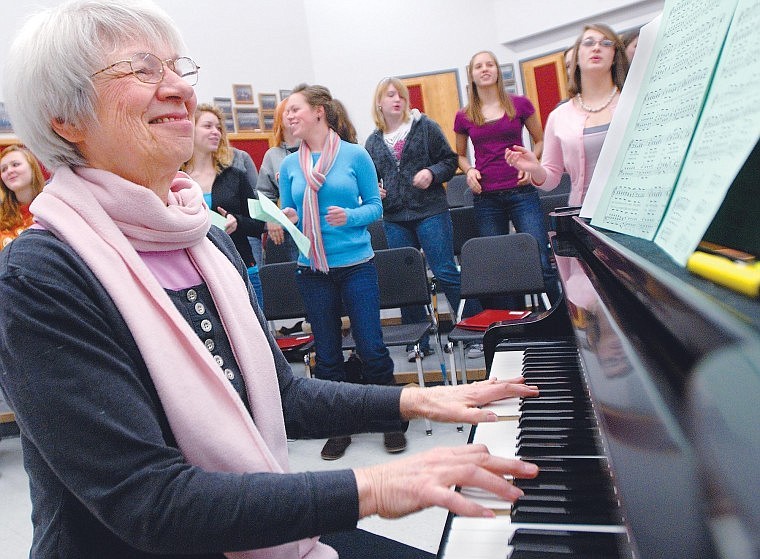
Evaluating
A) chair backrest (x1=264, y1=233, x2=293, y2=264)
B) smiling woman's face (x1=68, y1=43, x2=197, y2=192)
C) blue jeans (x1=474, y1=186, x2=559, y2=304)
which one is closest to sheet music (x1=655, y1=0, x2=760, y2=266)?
smiling woman's face (x1=68, y1=43, x2=197, y2=192)

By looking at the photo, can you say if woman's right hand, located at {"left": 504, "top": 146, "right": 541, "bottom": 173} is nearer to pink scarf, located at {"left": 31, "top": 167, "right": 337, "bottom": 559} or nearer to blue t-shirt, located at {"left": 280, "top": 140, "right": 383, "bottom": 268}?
blue t-shirt, located at {"left": 280, "top": 140, "right": 383, "bottom": 268}

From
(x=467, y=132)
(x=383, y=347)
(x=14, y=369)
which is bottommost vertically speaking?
(x=383, y=347)

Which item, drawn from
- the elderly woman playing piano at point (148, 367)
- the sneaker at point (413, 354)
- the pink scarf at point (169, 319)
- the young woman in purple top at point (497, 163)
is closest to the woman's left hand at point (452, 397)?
the elderly woman playing piano at point (148, 367)

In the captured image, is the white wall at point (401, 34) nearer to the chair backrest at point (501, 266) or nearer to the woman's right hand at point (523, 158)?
the chair backrest at point (501, 266)

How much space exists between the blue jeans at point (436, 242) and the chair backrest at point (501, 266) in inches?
15.7

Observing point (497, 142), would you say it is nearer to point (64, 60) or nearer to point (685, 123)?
point (685, 123)

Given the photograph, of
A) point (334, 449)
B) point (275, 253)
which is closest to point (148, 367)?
point (334, 449)

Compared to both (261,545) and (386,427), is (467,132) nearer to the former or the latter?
(386,427)

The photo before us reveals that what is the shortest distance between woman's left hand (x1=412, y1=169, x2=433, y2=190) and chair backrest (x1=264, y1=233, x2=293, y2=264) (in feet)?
5.52

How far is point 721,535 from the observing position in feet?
1.58

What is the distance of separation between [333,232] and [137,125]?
6.57ft

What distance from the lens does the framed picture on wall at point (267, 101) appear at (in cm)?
740

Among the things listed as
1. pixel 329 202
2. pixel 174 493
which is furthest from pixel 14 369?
pixel 329 202

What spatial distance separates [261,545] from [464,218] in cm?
430
